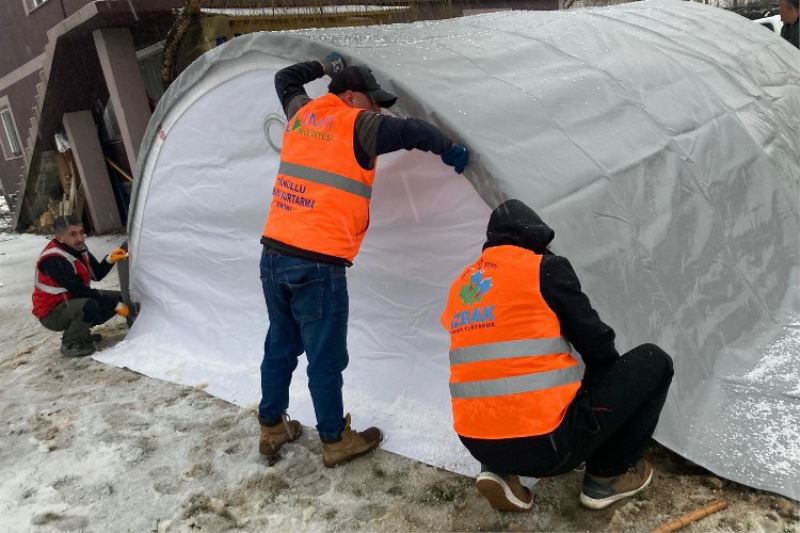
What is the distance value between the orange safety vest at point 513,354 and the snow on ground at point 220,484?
1.78 ft

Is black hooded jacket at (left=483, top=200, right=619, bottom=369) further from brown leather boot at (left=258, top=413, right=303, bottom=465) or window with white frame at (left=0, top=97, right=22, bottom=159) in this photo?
window with white frame at (left=0, top=97, right=22, bottom=159)

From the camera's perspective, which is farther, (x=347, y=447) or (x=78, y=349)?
(x=78, y=349)

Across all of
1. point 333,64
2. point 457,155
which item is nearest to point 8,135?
point 333,64

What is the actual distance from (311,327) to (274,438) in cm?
62

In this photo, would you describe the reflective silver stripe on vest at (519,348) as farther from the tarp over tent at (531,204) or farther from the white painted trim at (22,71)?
the white painted trim at (22,71)

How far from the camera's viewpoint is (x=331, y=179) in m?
2.52

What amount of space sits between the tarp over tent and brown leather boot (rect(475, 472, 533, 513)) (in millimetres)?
324

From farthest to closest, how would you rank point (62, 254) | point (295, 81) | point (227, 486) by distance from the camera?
point (62, 254), point (295, 81), point (227, 486)

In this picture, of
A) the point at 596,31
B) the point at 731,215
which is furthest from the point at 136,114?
the point at 731,215

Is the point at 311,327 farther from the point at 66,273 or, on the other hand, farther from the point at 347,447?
the point at 66,273

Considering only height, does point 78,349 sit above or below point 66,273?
below

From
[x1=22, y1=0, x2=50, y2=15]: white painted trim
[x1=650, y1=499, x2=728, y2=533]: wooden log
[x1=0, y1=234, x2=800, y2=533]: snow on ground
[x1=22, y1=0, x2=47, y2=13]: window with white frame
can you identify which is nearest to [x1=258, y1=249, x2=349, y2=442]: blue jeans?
[x1=0, y1=234, x2=800, y2=533]: snow on ground

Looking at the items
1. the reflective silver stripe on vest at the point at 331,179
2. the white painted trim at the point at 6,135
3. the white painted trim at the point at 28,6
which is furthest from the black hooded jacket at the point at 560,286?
the white painted trim at the point at 6,135

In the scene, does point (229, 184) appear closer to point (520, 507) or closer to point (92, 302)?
point (92, 302)
